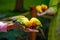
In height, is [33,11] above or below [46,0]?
below

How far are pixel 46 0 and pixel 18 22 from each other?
0.09 meters

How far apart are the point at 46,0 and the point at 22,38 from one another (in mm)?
1373

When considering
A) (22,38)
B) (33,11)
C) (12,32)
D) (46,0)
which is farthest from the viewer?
(22,38)

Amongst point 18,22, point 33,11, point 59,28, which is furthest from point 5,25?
point 33,11

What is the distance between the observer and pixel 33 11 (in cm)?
157

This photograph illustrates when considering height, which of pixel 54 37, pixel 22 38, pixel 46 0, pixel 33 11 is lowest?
pixel 22 38

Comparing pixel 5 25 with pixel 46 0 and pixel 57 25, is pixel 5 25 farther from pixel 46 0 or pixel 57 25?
pixel 57 25

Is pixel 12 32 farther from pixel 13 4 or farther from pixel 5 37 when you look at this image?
pixel 13 4

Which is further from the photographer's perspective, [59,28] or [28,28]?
[59,28]

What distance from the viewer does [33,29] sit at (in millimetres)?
532

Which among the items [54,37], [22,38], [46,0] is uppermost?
[46,0]

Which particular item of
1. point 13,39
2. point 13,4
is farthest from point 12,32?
point 13,4

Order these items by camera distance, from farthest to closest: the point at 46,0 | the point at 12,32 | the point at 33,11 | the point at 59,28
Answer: the point at 12,32 < the point at 33,11 < the point at 59,28 < the point at 46,0

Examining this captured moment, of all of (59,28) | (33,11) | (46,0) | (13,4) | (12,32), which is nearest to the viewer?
(46,0)
